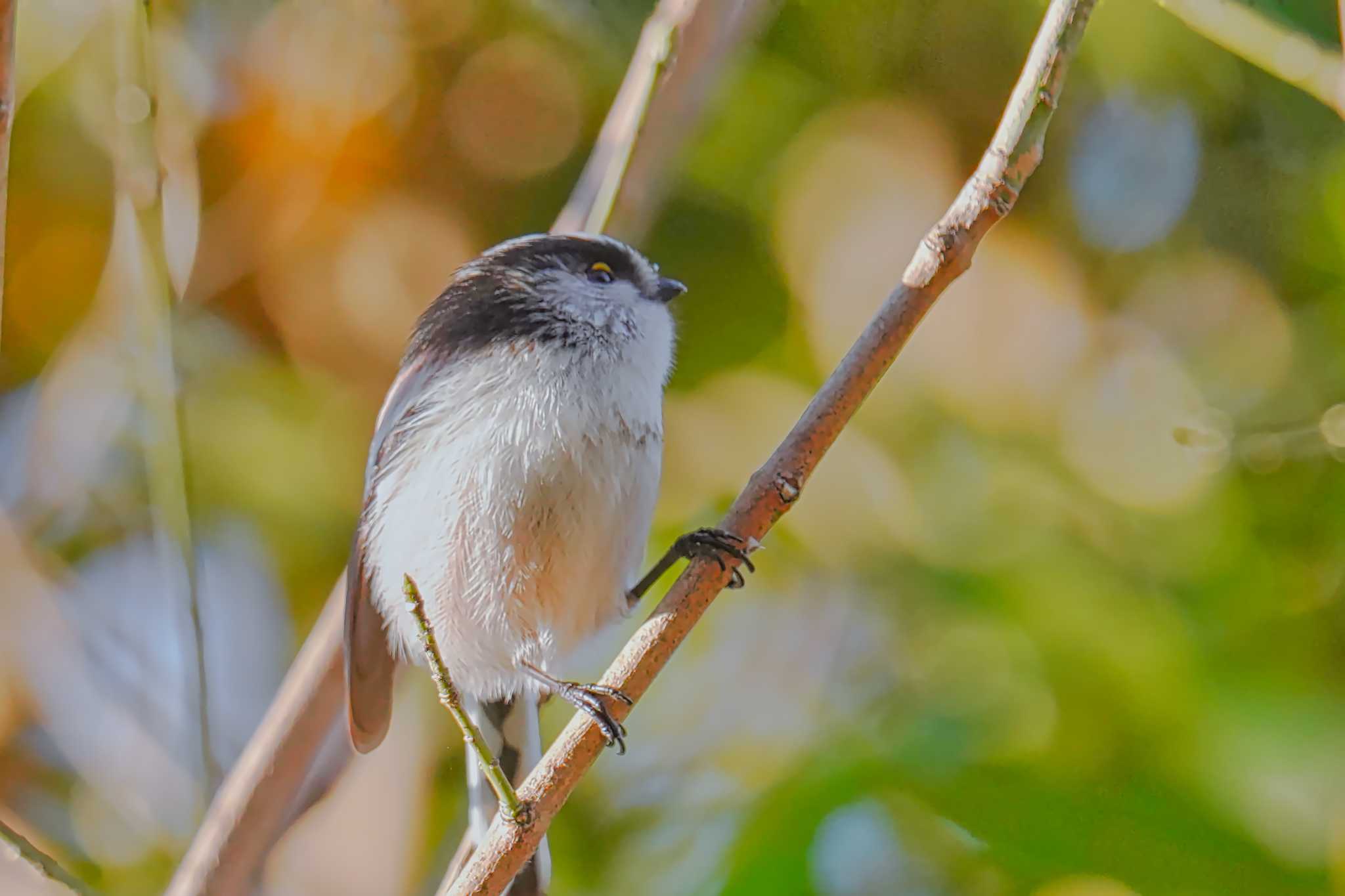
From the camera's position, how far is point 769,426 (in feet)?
4.31

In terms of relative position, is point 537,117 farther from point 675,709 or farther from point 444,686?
point 444,686

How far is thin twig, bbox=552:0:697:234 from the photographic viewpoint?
105 centimetres

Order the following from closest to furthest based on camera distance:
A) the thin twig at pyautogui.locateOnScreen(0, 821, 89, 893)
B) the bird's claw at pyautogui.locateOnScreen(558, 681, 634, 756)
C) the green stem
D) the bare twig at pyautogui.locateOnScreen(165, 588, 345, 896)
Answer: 1. the green stem
2. the bird's claw at pyautogui.locateOnScreen(558, 681, 634, 756)
3. the thin twig at pyautogui.locateOnScreen(0, 821, 89, 893)
4. the bare twig at pyautogui.locateOnScreen(165, 588, 345, 896)

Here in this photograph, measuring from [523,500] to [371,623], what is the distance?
9.2 inches

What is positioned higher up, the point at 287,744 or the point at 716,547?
the point at 716,547

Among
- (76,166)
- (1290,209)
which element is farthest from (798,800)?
(76,166)

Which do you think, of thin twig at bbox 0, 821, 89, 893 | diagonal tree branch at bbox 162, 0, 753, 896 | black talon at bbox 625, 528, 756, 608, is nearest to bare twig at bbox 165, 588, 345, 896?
diagonal tree branch at bbox 162, 0, 753, 896

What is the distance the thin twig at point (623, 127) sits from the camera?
41.5 inches

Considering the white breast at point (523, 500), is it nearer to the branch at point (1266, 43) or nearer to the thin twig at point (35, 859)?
the thin twig at point (35, 859)

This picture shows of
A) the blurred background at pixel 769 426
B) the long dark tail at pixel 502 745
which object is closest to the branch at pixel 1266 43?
the blurred background at pixel 769 426

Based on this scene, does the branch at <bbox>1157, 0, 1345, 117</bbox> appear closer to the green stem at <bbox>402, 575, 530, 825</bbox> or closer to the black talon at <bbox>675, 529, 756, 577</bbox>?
the black talon at <bbox>675, 529, 756, 577</bbox>

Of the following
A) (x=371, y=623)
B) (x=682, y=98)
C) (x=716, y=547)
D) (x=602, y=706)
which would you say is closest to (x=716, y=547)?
(x=716, y=547)

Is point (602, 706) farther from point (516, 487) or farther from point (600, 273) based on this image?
point (600, 273)

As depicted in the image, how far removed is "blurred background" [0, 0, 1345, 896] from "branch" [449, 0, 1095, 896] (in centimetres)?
41
